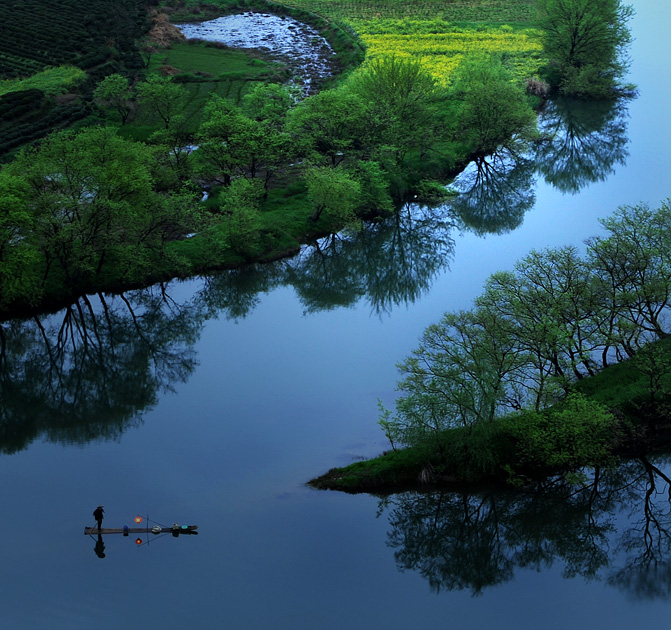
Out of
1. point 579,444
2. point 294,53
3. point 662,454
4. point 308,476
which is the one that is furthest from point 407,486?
point 294,53

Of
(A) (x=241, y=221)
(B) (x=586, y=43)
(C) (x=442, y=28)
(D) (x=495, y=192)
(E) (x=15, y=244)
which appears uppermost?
(C) (x=442, y=28)

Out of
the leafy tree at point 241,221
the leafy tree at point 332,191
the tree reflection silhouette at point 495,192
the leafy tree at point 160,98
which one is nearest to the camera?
the leafy tree at point 241,221

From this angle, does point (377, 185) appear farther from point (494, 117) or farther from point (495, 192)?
point (494, 117)

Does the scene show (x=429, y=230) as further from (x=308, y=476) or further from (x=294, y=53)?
(x=294, y=53)

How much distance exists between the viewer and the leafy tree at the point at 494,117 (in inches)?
2955

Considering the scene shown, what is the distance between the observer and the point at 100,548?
3500cm

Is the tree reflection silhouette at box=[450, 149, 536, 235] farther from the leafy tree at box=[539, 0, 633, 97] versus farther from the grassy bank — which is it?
the grassy bank

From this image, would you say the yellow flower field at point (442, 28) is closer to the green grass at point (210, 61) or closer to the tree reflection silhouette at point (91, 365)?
the green grass at point (210, 61)

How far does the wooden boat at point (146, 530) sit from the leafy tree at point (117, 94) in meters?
54.9

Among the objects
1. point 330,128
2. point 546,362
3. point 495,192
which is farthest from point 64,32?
point 546,362

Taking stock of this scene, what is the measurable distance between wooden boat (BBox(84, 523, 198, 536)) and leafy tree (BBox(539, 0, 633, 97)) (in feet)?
243

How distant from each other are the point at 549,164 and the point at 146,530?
2254 inches

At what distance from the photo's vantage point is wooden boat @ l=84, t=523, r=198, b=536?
35344 mm

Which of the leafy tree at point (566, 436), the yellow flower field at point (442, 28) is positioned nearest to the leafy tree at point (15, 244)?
the leafy tree at point (566, 436)
